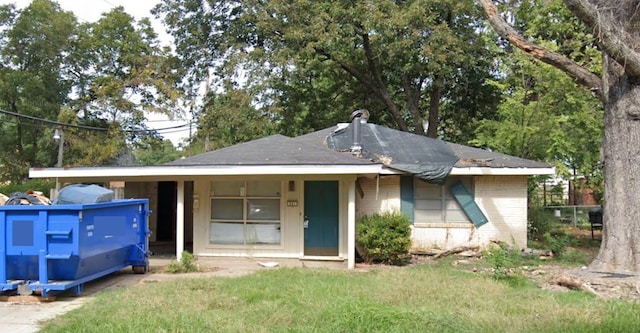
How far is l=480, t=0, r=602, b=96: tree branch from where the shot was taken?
31.9ft

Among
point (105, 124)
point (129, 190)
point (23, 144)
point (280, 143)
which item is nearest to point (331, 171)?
point (280, 143)

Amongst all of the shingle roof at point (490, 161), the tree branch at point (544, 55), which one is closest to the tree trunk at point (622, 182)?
the tree branch at point (544, 55)

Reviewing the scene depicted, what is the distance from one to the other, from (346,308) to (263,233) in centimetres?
638

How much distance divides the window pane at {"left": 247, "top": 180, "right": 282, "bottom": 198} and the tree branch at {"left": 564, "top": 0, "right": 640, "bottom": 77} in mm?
7109

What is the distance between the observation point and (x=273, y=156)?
38.7 feet

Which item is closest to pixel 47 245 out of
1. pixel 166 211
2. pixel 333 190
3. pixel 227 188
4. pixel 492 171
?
pixel 227 188

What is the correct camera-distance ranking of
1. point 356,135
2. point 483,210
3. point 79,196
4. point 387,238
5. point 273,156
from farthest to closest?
point 483,210
point 356,135
point 273,156
point 387,238
point 79,196

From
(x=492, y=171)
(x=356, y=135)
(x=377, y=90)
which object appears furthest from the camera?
(x=377, y=90)

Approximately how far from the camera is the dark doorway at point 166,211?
52.9 ft

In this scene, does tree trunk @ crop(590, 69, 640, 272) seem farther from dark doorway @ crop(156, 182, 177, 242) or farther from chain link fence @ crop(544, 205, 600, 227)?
chain link fence @ crop(544, 205, 600, 227)

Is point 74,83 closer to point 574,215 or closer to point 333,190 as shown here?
point 333,190

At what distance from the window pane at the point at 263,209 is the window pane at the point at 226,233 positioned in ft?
1.31

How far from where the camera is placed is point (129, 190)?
49.3ft

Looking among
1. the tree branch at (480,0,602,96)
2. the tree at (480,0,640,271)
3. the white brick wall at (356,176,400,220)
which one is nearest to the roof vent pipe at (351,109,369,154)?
the white brick wall at (356,176,400,220)
